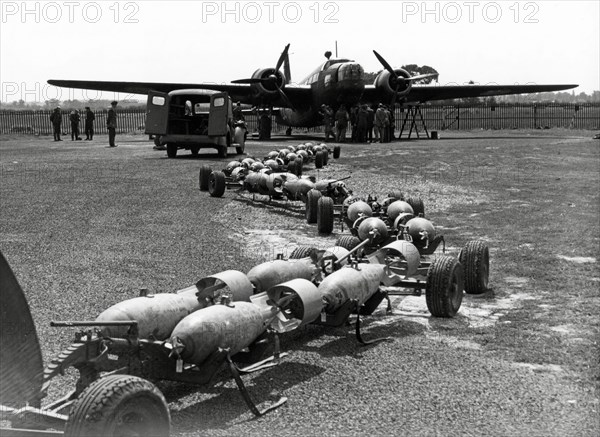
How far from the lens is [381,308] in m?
8.58

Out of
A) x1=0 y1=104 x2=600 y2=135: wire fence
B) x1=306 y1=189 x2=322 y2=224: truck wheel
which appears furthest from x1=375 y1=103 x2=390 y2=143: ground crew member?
x1=0 y1=104 x2=600 y2=135: wire fence

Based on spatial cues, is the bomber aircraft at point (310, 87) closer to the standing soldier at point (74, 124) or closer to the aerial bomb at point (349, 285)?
the standing soldier at point (74, 124)

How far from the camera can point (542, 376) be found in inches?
248

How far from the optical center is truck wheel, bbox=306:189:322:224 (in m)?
14.3

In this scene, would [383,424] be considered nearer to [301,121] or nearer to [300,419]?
[300,419]

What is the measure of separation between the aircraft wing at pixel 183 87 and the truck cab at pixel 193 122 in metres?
12.5

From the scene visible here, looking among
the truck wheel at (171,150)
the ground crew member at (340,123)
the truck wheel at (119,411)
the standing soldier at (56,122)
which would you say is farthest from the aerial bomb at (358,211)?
the standing soldier at (56,122)

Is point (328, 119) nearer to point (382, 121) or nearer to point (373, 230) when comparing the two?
point (382, 121)

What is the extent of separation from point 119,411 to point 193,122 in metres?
26.5

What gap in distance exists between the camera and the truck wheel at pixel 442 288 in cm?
803

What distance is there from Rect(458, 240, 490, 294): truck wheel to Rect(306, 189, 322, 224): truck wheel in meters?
5.27

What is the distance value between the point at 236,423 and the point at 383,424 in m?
0.95

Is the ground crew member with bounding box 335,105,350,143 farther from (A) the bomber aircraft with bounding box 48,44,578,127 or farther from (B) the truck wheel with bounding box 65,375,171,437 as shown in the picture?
(B) the truck wheel with bounding box 65,375,171,437

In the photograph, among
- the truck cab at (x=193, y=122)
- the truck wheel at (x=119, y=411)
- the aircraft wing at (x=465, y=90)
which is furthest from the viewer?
the aircraft wing at (x=465, y=90)
